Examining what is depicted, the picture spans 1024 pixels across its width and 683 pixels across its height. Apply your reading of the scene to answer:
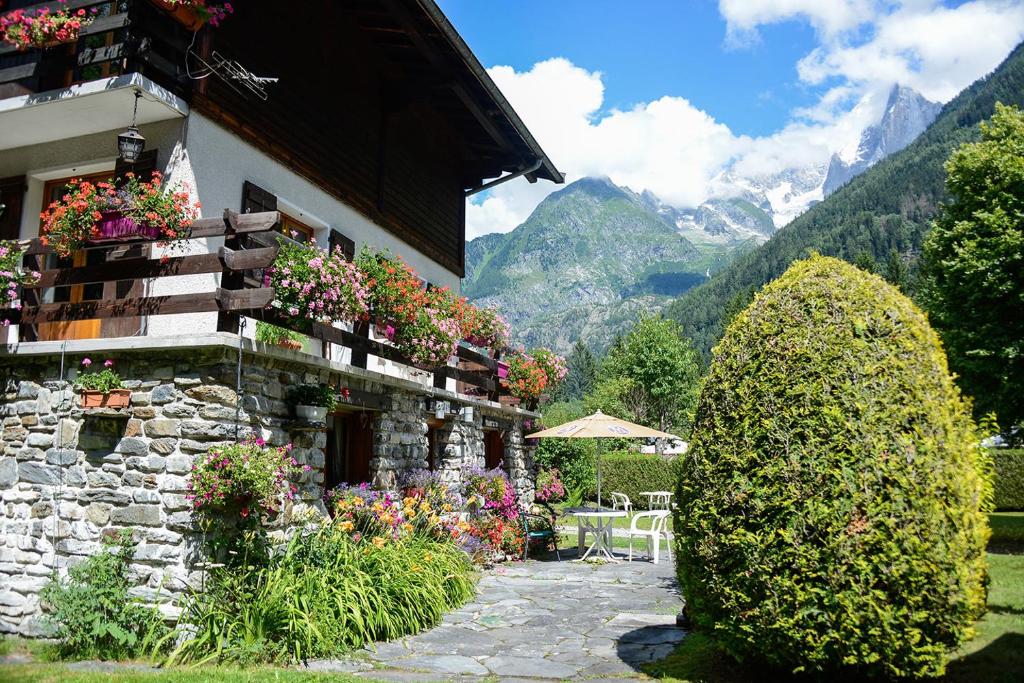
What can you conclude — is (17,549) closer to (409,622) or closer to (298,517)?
(298,517)

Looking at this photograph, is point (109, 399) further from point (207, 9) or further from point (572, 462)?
point (572, 462)

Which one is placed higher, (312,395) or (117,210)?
(117,210)

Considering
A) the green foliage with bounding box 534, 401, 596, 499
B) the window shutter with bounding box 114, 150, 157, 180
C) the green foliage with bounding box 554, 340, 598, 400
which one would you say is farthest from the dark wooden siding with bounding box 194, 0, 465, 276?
the green foliage with bounding box 554, 340, 598, 400

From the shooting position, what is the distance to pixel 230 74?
8.18 m

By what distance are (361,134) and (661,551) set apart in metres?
10.3

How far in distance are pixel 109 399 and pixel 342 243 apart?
14.2ft

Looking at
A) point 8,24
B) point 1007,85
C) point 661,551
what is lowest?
point 661,551

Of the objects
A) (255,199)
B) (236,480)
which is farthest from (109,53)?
(236,480)

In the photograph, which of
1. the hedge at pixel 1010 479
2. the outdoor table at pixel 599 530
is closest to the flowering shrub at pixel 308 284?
A: the outdoor table at pixel 599 530

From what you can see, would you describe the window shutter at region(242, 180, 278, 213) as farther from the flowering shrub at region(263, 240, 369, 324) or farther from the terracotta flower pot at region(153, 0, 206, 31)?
the terracotta flower pot at region(153, 0, 206, 31)

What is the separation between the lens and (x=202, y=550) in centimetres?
671

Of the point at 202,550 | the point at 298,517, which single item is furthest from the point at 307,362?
the point at 202,550

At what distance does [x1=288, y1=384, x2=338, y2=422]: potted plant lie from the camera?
301 inches

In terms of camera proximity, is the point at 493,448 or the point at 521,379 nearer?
the point at 521,379
